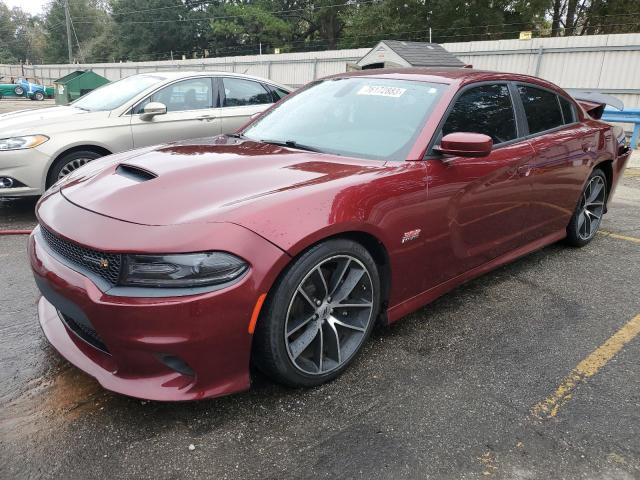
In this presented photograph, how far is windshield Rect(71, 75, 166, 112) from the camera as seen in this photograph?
557 cm

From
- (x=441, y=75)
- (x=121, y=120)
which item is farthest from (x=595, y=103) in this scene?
(x=121, y=120)

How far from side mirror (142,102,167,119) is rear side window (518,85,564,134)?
365 centimetres

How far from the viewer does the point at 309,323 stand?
234cm

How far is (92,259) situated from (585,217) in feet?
13.8

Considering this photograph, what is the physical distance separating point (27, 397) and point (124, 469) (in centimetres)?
76

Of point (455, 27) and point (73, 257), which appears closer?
point (73, 257)

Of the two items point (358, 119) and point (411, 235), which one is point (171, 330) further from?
point (358, 119)

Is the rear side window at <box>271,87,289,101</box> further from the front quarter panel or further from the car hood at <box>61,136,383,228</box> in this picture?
the front quarter panel

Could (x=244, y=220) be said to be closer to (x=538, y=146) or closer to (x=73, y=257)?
(x=73, y=257)

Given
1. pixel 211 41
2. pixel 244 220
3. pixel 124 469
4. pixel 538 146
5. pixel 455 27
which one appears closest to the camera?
pixel 124 469

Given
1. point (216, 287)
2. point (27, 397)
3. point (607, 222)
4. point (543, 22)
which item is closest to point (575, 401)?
point (216, 287)

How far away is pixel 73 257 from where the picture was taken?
2.12 metres

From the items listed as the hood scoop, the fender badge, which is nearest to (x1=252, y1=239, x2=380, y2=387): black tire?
the fender badge

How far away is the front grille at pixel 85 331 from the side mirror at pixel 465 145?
1950 mm
